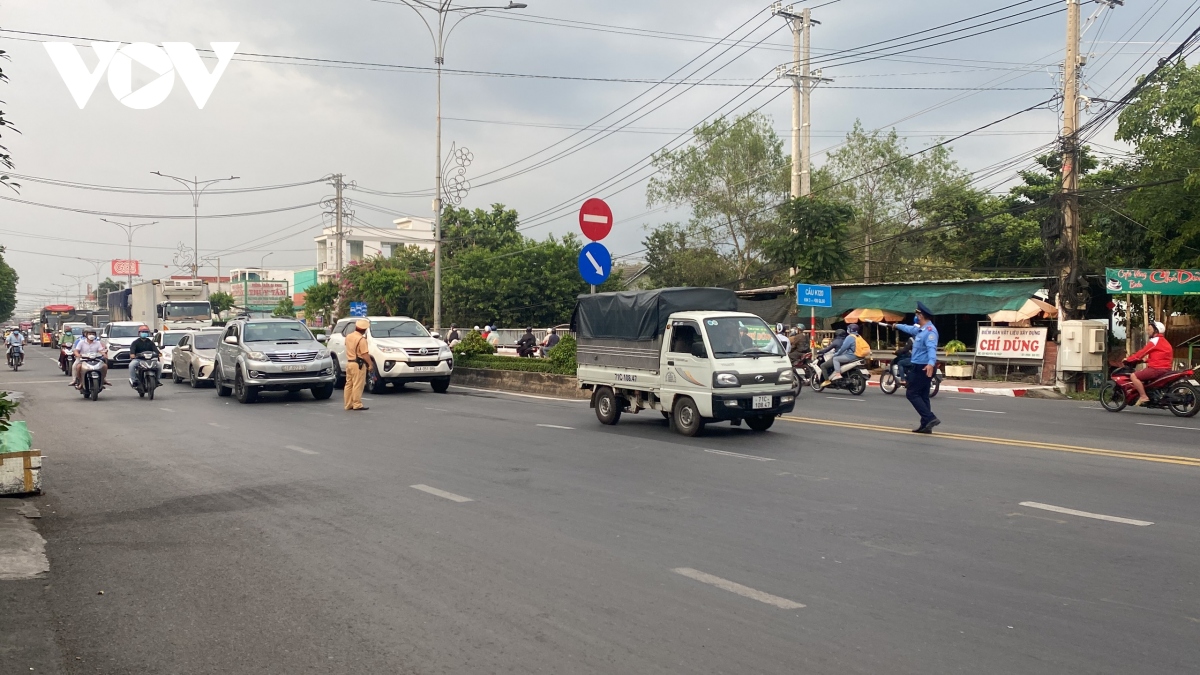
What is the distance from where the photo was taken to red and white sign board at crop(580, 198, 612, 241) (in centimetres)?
1595

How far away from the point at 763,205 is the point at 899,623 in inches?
1879

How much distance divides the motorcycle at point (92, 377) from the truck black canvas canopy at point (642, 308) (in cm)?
1226

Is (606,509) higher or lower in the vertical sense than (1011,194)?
lower

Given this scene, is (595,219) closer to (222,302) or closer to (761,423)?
(761,423)

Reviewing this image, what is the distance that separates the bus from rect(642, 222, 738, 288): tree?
52376mm

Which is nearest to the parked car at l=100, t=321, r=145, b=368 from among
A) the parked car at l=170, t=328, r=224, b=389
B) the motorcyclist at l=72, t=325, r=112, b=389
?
the parked car at l=170, t=328, r=224, b=389

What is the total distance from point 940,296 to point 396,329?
18.0 metres

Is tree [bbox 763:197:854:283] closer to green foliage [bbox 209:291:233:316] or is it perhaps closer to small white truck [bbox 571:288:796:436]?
small white truck [bbox 571:288:796:436]

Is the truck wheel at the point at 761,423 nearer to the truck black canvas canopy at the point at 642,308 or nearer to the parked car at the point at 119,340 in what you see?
the truck black canvas canopy at the point at 642,308

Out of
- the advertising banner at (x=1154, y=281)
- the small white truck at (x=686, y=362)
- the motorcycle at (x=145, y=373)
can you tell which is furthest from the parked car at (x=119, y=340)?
the advertising banner at (x=1154, y=281)

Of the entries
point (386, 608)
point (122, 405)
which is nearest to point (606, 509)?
point (386, 608)

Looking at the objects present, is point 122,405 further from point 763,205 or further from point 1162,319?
point 763,205

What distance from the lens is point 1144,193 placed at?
27438 mm

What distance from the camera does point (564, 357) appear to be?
23.3 meters
